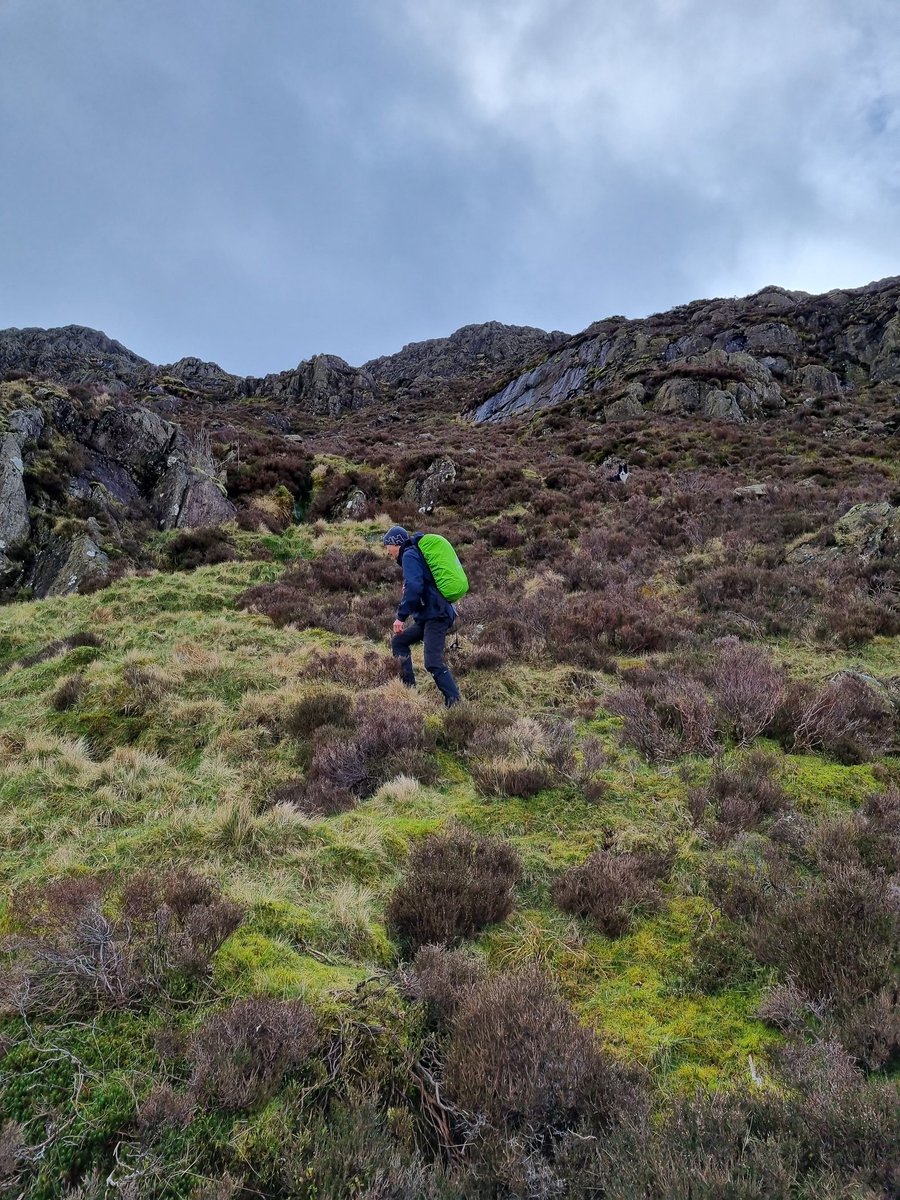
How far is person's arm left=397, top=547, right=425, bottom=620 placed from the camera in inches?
272

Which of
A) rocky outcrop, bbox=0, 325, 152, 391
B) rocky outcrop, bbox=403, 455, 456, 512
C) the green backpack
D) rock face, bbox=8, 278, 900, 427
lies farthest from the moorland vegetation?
rocky outcrop, bbox=0, 325, 152, 391

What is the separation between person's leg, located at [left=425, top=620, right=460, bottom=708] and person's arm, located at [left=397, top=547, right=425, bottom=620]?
0.36 m

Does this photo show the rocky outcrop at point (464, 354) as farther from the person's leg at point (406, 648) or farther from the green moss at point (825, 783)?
the green moss at point (825, 783)

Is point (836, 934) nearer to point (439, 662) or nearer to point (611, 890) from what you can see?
point (611, 890)

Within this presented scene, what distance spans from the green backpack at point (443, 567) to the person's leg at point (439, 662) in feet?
1.44

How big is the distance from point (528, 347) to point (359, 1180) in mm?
112007

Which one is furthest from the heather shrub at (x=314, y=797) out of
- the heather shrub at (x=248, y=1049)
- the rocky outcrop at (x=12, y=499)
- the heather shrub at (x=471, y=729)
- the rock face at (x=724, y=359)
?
the rock face at (x=724, y=359)

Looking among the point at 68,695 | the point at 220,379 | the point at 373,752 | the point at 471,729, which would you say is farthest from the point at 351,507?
the point at 220,379

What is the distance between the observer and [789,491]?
55.1 ft

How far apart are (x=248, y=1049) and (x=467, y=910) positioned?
1.48 m

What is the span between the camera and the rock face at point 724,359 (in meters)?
35.2

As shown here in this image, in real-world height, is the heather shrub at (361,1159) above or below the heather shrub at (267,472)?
below

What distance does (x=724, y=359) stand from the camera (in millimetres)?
40344

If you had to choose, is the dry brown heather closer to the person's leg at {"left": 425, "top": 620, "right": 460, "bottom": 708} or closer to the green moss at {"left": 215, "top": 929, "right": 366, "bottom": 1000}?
the green moss at {"left": 215, "top": 929, "right": 366, "bottom": 1000}
